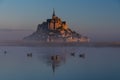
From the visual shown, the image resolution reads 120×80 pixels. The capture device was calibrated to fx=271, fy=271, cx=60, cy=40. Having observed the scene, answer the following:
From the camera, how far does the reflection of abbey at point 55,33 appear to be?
355cm

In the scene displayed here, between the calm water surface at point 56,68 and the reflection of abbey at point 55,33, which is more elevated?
the reflection of abbey at point 55,33

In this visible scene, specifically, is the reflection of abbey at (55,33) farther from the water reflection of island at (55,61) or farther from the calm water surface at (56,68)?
the water reflection of island at (55,61)

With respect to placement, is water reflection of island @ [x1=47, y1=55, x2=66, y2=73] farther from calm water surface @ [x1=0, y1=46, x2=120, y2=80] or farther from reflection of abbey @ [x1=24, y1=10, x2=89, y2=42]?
reflection of abbey @ [x1=24, y1=10, x2=89, y2=42]

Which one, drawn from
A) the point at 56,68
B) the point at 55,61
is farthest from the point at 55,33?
the point at 55,61

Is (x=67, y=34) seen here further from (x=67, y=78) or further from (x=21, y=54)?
(x=21, y=54)

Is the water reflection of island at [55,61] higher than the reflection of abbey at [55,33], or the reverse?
the reflection of abbey at [55,33]

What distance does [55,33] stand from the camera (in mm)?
3615

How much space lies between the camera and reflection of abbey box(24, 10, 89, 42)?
11.6ft

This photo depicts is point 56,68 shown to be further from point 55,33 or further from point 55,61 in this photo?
point 55,33

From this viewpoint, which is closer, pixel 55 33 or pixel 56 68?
pixel 55 33

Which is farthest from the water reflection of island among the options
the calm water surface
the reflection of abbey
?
the reflection of abbey

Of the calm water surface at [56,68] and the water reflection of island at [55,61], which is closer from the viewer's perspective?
the calm water surface at [56,68]

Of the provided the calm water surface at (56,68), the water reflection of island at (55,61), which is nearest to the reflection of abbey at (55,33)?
the calm water surface at (56,68)

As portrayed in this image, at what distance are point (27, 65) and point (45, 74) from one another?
A: 0.48 meters
